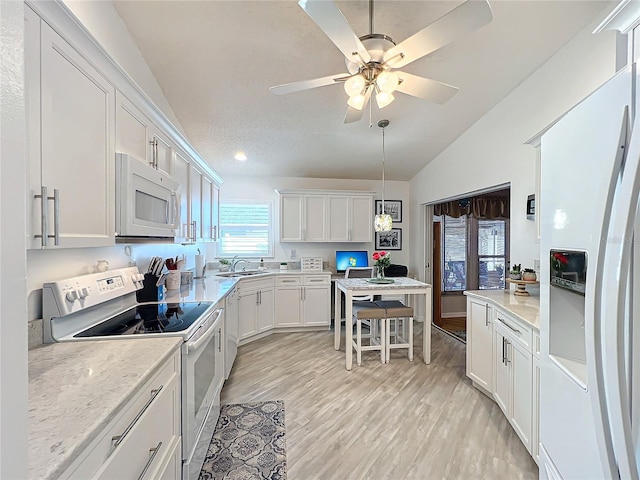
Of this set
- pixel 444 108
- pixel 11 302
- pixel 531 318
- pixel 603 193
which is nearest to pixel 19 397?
pixel 11 302

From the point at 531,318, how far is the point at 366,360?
1930mm

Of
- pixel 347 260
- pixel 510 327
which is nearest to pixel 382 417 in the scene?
pixel 510 327

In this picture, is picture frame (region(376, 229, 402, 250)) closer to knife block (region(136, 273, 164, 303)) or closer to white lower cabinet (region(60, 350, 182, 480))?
knife block (region(136, 273, 164, 303))

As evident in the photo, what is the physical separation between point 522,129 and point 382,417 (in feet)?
9.16

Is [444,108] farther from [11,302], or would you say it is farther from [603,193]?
[11,302]

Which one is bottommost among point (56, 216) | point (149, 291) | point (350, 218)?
point (149, 291)

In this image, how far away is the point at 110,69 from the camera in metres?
1.44

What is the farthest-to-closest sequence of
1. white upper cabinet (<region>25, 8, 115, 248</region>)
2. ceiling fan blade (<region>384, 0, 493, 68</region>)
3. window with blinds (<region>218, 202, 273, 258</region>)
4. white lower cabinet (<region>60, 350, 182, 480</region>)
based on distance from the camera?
window with blinds (<region>218, 202, 273, 258</region>)
ceiling fan blade (<region>384, 0, 493, 68</region>)
white upper cabinet (<region>25, 8, 115, 248</region>)
white lower cabinet (<region>60, 350, 182, 480</region>)

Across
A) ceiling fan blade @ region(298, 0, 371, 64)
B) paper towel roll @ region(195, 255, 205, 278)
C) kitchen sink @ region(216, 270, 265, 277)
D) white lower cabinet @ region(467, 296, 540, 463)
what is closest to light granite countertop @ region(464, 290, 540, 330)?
white lower cabinet @ region(467, 296, 540, 463)

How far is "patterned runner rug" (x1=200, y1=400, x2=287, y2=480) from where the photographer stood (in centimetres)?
176

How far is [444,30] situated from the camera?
4.53 feet

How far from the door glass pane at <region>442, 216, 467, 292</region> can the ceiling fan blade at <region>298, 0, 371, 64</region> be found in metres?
4.17

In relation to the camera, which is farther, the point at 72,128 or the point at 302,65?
A: the point at 302,65

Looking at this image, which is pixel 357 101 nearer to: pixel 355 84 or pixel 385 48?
pixel 355 84
